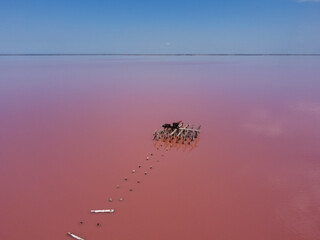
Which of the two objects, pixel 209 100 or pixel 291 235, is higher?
pixel 209 100

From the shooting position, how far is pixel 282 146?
702 inches

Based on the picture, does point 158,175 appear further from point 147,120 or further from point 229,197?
point 147,120

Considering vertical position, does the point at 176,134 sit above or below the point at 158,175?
above

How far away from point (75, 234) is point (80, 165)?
569 centimetres

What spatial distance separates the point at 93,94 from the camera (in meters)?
36.6

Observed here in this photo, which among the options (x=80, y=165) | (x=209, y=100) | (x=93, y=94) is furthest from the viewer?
(x=93, y=94)

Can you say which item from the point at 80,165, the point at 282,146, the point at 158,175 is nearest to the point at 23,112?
the point at 80,165

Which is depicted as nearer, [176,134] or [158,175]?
[158,175]

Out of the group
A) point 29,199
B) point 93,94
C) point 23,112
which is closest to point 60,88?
point 93,94

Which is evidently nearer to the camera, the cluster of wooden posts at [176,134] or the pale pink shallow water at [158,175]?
the pale pink shallow water at [158,175]

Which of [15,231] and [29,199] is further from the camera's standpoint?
[29,199]

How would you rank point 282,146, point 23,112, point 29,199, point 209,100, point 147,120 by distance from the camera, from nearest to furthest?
point 29,199 < point 282,146 < point 147,120 < point 23,112 < point 209,100

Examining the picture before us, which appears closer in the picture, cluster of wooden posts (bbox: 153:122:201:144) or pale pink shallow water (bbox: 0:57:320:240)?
pale pink shallow water (bbox: 0:57:320:240)

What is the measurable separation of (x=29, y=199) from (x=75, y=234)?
359 centimetres
